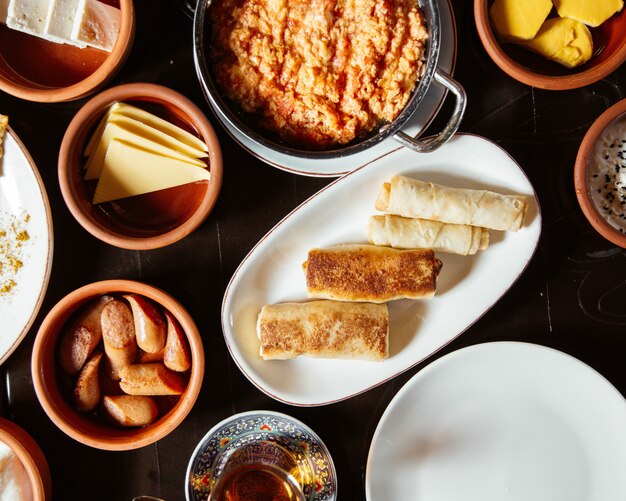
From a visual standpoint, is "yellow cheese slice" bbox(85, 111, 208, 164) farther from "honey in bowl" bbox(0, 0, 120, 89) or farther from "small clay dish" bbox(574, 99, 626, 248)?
"small clay dish" bbox(574, 99, 626, 248)

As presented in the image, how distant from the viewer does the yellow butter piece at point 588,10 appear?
1.88 metres

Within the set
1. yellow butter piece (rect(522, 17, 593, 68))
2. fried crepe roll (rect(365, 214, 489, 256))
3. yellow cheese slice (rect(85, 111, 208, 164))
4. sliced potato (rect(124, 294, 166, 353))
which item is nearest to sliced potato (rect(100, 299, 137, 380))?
sliced potato (rect(124, 294, 166, 353))

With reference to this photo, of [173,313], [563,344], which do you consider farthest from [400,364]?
[173,313]

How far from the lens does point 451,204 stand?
1.94m

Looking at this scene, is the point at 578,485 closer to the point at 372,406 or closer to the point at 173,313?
the point at 372,406

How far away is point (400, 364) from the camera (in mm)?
1993

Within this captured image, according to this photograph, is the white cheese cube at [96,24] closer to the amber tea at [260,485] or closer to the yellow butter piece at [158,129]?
the yellow butter piece at [158,129]

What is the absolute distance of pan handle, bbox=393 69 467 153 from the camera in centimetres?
170

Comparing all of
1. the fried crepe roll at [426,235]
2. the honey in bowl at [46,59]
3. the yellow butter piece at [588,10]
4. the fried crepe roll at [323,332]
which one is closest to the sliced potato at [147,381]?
the fried crepe roll at [323,332]

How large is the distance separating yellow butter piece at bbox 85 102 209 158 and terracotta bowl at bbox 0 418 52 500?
935mm

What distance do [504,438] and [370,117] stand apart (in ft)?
4.08

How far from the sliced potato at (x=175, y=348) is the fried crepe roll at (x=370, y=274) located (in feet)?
1.47

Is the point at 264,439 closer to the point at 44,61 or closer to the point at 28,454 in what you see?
the point at 28,454

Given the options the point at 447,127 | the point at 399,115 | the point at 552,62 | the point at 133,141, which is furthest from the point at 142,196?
the point at 552,62
